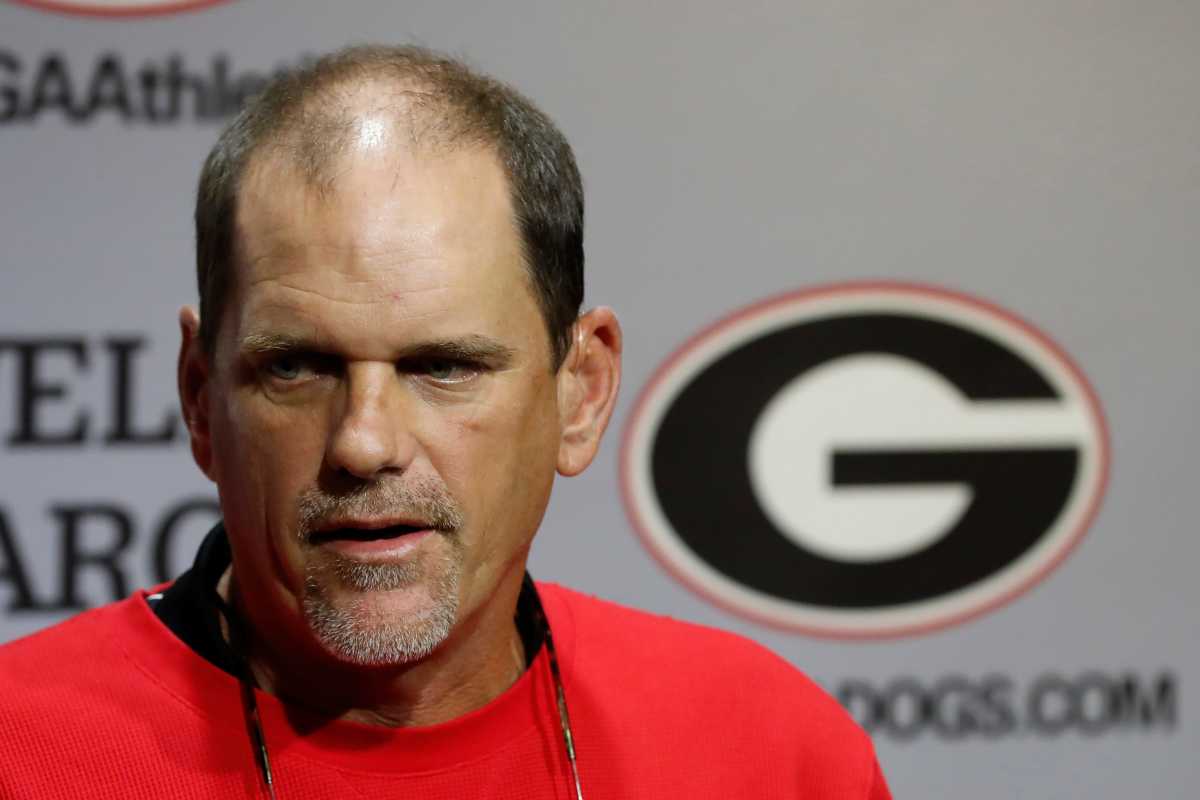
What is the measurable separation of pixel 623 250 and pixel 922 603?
54 cm

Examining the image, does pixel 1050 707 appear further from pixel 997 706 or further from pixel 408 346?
pixel 408 346

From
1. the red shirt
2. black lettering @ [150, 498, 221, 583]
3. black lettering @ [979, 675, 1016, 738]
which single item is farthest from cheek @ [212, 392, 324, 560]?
black lettering @ [979, 675, 1016, 738]

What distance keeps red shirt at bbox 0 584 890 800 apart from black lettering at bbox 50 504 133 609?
584 millimetres

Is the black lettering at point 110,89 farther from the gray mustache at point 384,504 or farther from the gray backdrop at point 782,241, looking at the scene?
the gray mustache at point 384,504

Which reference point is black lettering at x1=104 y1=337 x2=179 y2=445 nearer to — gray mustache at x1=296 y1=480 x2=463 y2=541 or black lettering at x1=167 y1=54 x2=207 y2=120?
black lettering at x1=167 y1=54 x2=207 y2=120

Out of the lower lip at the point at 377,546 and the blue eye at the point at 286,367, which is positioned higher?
the blue eye at the point at 286,367

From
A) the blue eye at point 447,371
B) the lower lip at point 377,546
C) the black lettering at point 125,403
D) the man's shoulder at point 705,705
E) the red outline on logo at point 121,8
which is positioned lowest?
the man's shoulder at point 705,705

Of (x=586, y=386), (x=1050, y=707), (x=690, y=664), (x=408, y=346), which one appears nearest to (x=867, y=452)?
(x=1050, y=707)

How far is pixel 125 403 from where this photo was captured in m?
1.67

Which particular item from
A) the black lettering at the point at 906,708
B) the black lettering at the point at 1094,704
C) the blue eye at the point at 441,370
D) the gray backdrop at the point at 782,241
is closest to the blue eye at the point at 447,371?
the blue eye at the point at 441,370

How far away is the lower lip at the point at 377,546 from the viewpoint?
36.0 inches

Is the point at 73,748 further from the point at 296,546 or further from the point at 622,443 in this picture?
the point at 622,443

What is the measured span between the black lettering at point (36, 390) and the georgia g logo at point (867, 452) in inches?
25.3

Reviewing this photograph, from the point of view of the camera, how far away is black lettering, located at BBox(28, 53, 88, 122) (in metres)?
1.64
